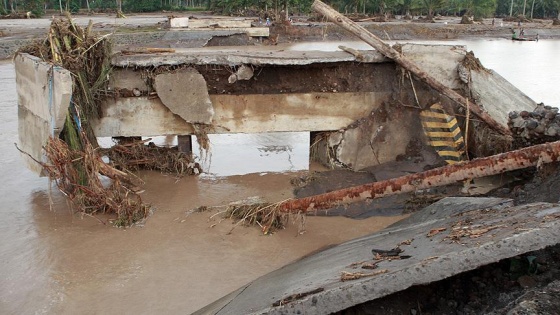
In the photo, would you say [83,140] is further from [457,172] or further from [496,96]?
[496,96]

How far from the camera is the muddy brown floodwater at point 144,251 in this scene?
506cm

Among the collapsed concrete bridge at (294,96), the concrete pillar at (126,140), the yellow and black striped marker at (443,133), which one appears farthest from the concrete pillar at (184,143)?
the yellow and black striped marker at (443,133)

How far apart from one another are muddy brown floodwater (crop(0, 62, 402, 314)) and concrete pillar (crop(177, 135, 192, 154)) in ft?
2.33

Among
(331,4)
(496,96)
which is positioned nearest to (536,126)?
(496,96)

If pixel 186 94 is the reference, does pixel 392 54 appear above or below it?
above

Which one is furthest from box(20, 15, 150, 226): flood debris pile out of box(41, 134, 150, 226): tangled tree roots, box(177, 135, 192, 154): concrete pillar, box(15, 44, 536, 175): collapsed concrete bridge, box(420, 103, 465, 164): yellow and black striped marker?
box(420, 103, 465, 164): yellow and black striped marker

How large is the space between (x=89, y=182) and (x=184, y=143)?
215cm

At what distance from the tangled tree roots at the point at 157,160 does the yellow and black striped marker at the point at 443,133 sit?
3729mm

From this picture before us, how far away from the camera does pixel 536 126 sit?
6.30 meters

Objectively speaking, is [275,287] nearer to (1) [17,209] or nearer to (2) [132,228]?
(2) [132,228]

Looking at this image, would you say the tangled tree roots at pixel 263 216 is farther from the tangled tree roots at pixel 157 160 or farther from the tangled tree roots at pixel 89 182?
the tangled tree roots at pixel 157 160

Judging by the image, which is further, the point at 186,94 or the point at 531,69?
the point at 531,69

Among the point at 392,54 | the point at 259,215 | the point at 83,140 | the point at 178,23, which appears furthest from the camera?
the point at 178,23

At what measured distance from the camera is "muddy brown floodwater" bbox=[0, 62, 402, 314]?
5.06m
